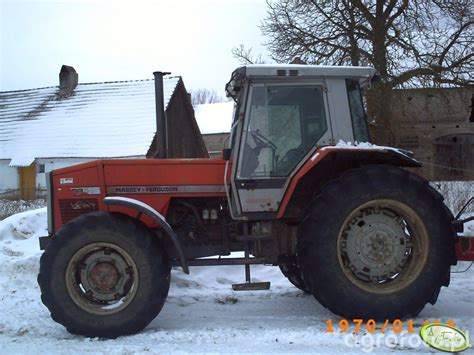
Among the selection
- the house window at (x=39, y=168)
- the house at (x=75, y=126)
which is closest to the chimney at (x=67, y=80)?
the house at (x=75, y=126)

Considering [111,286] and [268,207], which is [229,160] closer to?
[268,207]

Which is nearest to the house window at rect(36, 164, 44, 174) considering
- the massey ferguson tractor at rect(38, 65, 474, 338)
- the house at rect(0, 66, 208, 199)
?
the house at rect(0, 66, 208, 199)

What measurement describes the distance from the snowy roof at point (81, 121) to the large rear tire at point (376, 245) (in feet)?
48.7

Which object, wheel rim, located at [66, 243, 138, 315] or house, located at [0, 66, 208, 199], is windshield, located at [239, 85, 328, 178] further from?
house, located at [0, 66, 208, 199]

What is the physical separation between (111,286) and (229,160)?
1.59m

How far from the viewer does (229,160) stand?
4.69 meters

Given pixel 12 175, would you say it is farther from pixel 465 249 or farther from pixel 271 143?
pixel 465 249

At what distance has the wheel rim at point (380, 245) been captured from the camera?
439cm

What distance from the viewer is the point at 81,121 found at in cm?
2105

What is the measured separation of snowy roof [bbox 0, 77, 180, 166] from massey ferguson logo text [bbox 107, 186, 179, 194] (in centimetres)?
1404

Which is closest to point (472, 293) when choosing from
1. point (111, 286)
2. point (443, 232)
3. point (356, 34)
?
point (443, 232)

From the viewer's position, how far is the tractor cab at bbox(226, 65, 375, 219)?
4527 millimetres
